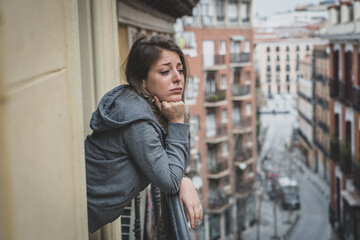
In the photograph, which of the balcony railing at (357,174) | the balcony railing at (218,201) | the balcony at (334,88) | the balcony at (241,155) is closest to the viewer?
the balcony railing at (357,174)

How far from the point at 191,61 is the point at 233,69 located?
15.6ft

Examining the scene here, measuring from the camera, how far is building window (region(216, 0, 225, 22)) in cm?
3328

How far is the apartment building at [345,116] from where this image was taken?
71.6 ft

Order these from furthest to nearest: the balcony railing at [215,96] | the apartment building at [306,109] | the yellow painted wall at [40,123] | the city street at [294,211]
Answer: the apartment building at [306,109], the balcony railing at [215,96], the city street at [294,211], the yellow painted wall at [40,123]

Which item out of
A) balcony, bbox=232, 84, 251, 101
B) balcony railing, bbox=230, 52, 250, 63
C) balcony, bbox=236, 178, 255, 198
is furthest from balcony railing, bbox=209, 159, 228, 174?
balcony railing, bbox=230, 52, 250, 63

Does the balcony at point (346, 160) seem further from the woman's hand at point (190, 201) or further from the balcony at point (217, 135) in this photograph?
the woman's hand at point (190, 201)

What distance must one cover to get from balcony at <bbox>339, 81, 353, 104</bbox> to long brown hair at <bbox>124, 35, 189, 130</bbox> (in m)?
20.8

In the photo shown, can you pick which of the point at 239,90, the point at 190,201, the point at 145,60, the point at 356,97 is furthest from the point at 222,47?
the point at 190,201

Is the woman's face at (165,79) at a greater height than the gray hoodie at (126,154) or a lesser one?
greater

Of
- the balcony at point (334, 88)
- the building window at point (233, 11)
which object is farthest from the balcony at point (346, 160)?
the building window at point (233, 11)

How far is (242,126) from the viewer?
34.9 m

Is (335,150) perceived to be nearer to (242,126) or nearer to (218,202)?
(218,202)

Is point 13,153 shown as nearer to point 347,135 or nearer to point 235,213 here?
point 347,135

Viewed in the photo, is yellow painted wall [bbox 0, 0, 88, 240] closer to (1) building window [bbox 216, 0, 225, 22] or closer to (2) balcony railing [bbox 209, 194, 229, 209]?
(2) balcony railing [bbox 209, 194, 229, 209]
